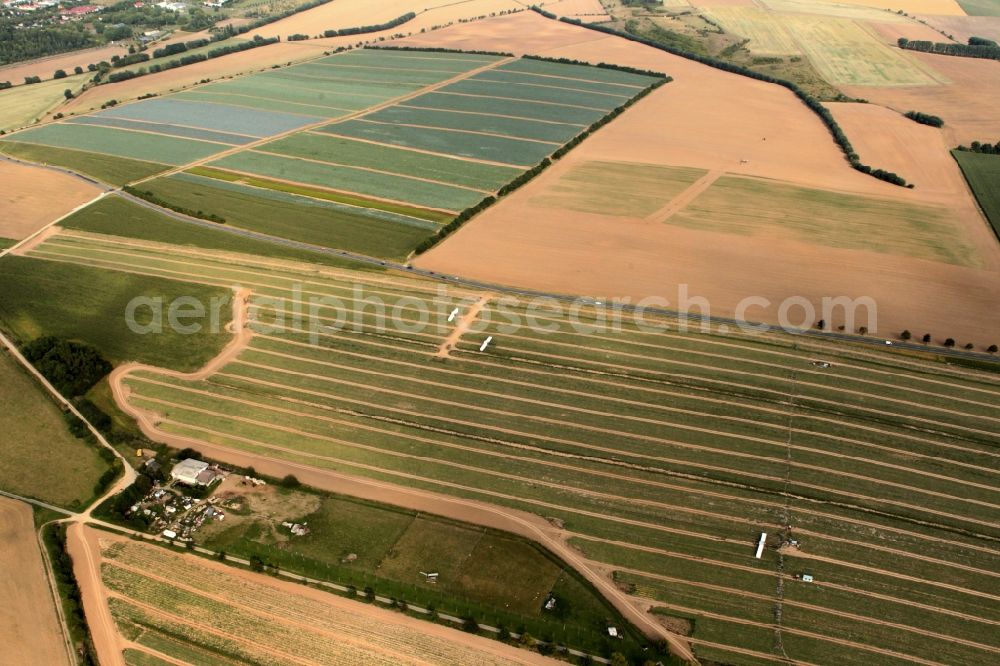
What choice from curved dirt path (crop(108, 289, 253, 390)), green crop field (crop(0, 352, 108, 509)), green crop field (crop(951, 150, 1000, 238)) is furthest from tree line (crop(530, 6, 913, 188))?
green crop field (crop(0, 352, 108, 509))

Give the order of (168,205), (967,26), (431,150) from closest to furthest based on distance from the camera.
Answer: (168,205), (431,150), (967,26)

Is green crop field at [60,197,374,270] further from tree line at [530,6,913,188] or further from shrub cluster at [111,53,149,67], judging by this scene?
shrub cluster at [111,53,149,67]

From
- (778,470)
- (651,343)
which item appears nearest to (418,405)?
(651,343)

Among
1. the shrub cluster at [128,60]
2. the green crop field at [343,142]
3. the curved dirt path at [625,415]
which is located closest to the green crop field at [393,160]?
the green crop field at [343,142]

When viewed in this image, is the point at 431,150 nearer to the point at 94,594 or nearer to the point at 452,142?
the point at 452,142

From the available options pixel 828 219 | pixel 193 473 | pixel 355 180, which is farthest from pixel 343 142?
pixel 193 473

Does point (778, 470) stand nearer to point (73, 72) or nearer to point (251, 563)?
point (251, 563)
